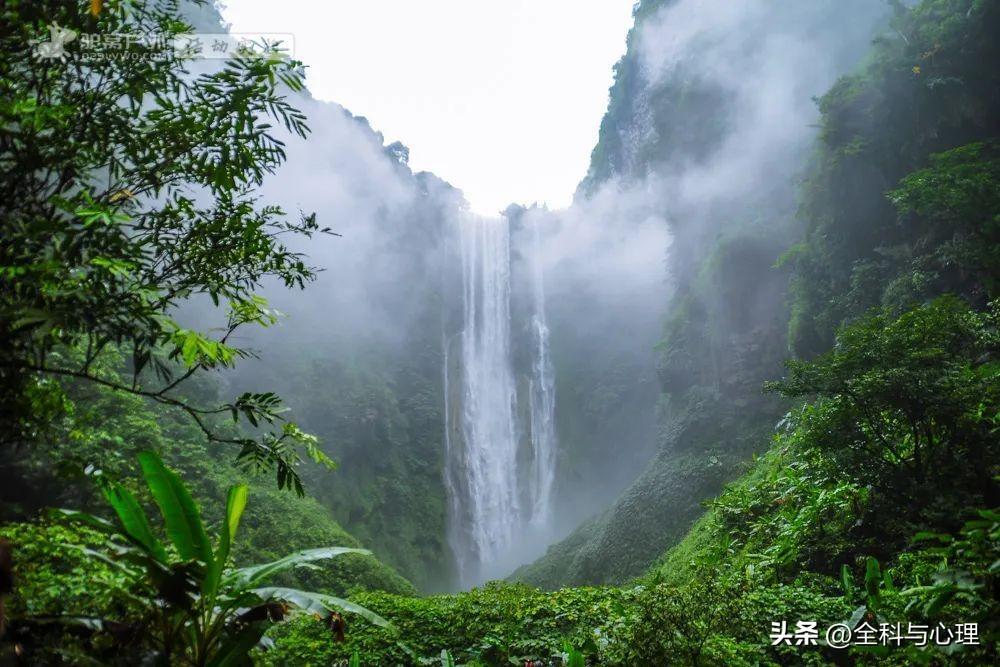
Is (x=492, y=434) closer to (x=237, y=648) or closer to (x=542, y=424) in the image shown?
(x=542, y=424)

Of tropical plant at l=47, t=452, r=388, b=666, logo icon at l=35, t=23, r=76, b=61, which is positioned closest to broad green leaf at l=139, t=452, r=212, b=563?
tropical plant at l=47, t=452, r=388, b=666

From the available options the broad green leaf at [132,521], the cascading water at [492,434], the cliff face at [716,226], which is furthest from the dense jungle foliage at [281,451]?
the cascading water at [492,434]

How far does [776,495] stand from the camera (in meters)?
6.20

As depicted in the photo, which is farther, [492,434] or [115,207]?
[492,434]

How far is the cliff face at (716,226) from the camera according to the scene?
549 inches

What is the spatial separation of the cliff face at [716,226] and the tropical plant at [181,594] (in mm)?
11325

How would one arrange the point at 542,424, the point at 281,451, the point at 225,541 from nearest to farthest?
the point at 225,541 < the point at 281,451 < the point at 542,424

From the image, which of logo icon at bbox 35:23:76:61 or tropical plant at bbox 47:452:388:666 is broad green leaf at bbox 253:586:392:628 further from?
logo icon at bbox 35:23:76:61

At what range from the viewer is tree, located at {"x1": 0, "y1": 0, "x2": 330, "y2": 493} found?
2.09 meters

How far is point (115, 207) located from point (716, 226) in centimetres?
2071

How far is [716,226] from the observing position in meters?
19.8

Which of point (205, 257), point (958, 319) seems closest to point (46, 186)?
point (205, 257)

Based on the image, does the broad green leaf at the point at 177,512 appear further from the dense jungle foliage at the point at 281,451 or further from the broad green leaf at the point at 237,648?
the broad green leaf at the point at 237,648

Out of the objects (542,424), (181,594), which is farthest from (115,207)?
(542,424)
